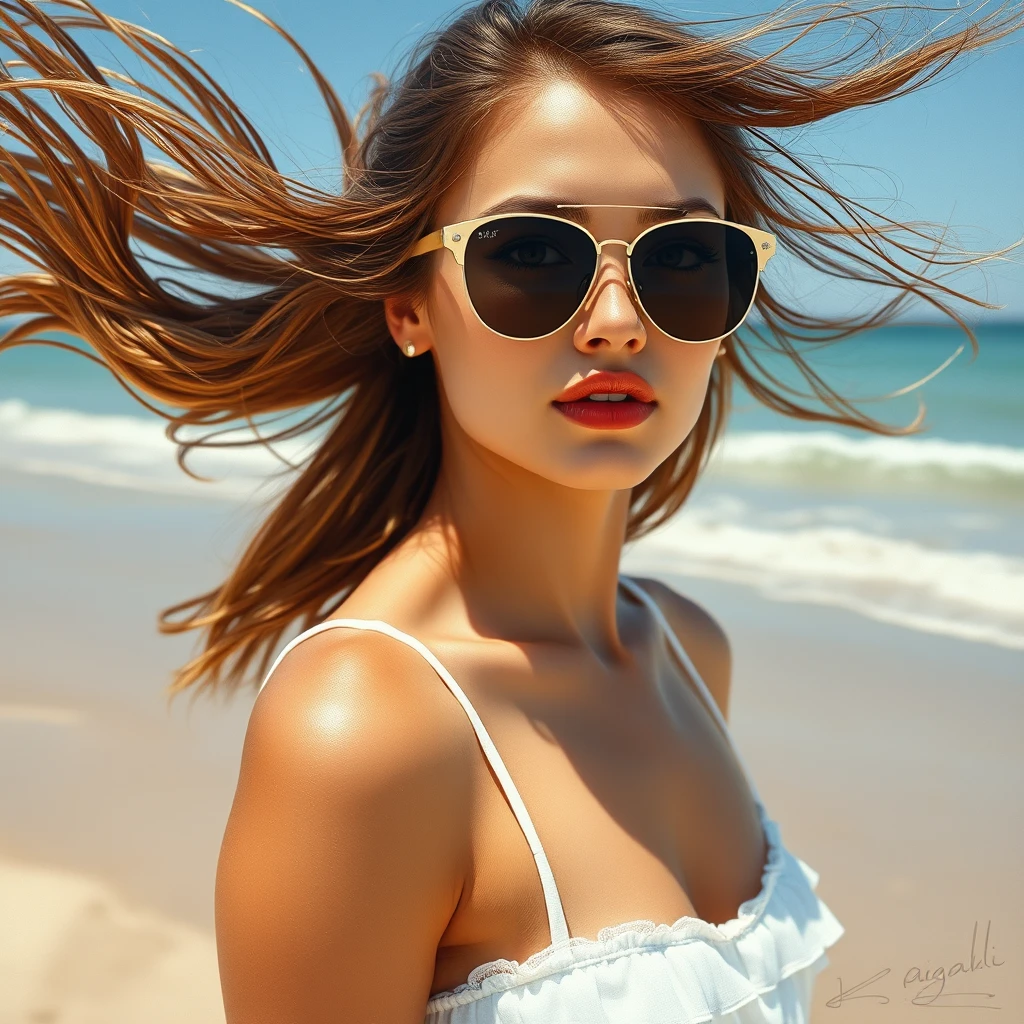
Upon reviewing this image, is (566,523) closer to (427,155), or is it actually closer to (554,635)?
(554,635)

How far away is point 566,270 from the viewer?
5.95 feet

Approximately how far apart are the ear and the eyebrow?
26cm

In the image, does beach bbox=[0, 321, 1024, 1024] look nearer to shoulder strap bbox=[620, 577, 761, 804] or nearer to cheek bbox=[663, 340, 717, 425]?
shoulder strap bbox=[620, 577, 761, 804]

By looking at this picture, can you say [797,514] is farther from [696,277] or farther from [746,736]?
[696,277]

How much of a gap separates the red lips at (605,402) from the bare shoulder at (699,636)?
842 millimetres

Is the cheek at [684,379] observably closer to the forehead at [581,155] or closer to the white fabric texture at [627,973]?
the forehead at [581,155]

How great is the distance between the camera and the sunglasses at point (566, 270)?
181 cm

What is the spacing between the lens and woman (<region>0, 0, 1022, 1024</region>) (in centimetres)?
156

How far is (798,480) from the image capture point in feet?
40.0

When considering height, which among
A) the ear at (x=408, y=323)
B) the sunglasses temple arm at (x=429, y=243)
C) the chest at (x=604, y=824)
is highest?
the sunglasses temple arm at (x=429, y=243)

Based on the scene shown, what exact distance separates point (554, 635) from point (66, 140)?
1233 mm

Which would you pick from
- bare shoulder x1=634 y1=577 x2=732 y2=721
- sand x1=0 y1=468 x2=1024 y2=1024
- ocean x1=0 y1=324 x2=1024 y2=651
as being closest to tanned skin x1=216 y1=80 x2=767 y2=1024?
bare shoulder x1=634 y1=577 x2=732 y2=721
